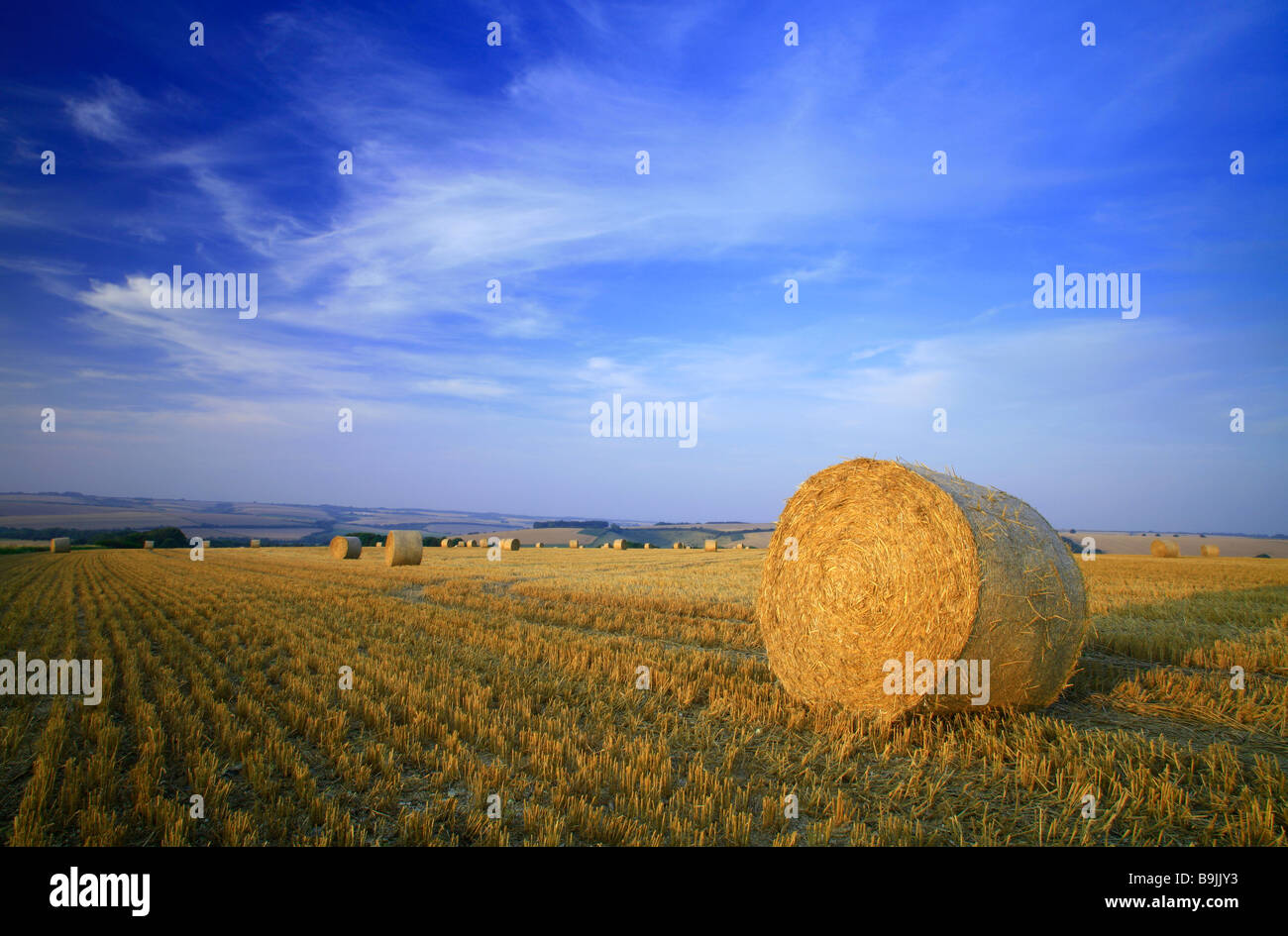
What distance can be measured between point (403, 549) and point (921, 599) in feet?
71.0

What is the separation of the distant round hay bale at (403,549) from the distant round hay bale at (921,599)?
780 inches

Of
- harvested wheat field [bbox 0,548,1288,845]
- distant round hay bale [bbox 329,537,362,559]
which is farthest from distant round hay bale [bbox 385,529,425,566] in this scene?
harvested wheat field [bbox 0,548,1288,845]

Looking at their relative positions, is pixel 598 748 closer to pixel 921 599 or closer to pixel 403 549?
pixel 921 599

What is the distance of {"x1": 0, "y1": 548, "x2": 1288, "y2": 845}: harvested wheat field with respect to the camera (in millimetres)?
3484

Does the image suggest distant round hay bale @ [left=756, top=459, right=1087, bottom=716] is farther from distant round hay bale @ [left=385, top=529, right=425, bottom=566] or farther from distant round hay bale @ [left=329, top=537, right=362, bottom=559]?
distant round hay bale @ [left=329, top=537, right=362, bottom=559]

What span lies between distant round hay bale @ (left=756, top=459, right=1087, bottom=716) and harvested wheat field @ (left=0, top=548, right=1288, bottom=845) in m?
0.30

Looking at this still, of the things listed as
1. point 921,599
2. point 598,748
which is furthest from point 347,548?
point 921,599

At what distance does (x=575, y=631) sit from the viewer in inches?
370

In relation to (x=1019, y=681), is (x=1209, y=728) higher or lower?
lower

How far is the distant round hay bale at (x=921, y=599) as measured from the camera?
17.2 ft

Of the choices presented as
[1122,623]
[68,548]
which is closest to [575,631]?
[1122,623]
